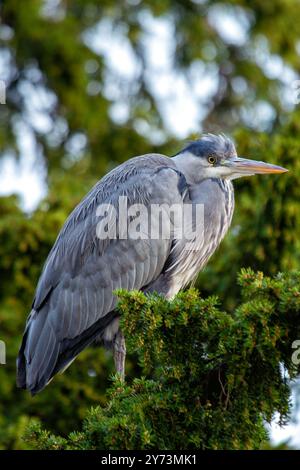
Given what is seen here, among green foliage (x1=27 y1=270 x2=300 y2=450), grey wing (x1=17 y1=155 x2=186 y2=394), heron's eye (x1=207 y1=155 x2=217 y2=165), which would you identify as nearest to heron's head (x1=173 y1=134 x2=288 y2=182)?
heron's eye (x1=207 y1=155 x2=217 y2=165)

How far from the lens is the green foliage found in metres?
3.19

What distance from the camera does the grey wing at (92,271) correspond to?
5.14m

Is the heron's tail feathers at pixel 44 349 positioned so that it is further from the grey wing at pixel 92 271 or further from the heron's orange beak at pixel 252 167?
the heron's orange beak at pixel 252 167

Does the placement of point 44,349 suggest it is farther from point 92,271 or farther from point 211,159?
point 211,159

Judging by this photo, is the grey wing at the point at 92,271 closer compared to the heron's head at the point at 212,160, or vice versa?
the grey wing at the point at 92,271

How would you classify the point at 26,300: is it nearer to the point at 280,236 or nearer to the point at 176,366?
the point at 280,236

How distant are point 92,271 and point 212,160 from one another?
3.35 feet

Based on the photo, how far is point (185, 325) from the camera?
10.7 feet

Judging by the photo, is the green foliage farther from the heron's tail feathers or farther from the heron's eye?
the heron's eye
